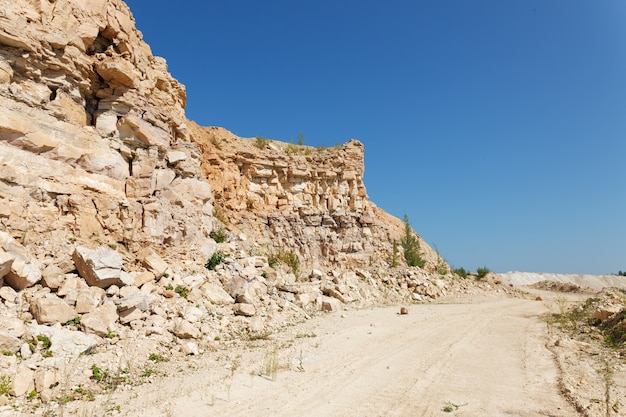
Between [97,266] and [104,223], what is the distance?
224 cm

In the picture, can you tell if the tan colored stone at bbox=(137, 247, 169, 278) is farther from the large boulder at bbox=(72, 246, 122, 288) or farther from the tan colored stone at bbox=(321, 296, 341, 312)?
the tan colored stone at bbox=(321, 296, 341, 312)

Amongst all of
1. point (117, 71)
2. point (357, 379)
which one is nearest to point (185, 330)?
point (357, 379)

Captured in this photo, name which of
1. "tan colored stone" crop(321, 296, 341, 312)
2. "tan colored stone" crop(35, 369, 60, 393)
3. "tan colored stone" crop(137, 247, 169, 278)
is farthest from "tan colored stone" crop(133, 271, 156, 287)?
"tan colored stone" crop(321, 296, 341, 312)

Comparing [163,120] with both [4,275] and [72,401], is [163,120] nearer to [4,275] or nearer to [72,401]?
[4,275]

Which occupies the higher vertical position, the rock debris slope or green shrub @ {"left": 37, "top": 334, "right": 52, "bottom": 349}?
the rock debris slope

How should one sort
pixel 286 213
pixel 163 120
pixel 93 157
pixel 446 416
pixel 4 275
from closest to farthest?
pixel 446 416 < pixel 4 275 < pixel 93 157 < pixel 163 120 < pixel 286 213

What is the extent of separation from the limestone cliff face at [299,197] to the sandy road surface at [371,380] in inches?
393

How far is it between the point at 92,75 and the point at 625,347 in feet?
52.7

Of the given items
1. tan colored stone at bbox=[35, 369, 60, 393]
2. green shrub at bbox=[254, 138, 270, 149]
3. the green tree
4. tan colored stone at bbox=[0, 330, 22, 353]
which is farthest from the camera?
the green tree

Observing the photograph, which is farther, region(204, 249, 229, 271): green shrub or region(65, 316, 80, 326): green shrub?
region(204, 249, 229, 271): green shrub

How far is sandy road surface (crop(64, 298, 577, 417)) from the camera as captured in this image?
15.6ft

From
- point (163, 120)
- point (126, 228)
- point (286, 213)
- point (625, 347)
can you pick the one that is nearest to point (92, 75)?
point (163, 120)

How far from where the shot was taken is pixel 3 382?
464cm

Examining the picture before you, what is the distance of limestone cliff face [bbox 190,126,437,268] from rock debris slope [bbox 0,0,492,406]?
248 cm
